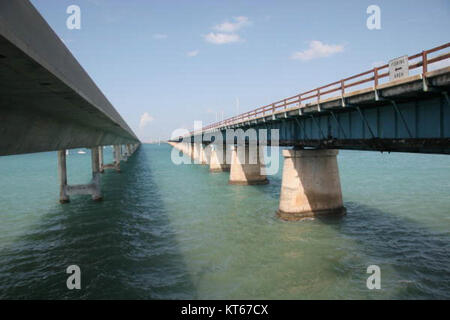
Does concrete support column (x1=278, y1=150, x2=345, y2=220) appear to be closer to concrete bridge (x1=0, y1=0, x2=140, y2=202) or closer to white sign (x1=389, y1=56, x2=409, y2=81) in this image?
white sign (x1=389, y1=56, x2=409, y2=81)

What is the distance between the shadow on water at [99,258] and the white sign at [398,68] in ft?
35.0

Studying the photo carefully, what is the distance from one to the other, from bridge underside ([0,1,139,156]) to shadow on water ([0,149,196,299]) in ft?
17.1

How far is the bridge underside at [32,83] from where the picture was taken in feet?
17.2

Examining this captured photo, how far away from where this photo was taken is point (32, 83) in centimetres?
699

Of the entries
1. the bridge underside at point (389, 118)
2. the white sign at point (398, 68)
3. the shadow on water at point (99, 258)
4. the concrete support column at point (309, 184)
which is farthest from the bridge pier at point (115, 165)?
the white sign at point (398, 68)

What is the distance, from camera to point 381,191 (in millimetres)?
31766

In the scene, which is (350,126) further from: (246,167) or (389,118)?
(246,167)

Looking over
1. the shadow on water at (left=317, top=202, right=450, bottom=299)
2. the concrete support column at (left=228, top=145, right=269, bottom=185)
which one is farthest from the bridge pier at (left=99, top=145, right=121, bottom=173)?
the shadow on water at (left=317, top=202, right=450, bottom=299)

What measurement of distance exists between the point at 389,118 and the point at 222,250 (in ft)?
31.6

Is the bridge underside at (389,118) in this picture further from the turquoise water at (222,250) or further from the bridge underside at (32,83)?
the bridge underside at (32,83)

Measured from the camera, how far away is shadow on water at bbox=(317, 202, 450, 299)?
11508 mm

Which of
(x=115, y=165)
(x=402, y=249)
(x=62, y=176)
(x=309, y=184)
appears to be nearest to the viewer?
(x=402, y=249)

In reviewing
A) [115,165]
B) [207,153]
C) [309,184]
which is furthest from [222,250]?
[207,153]
